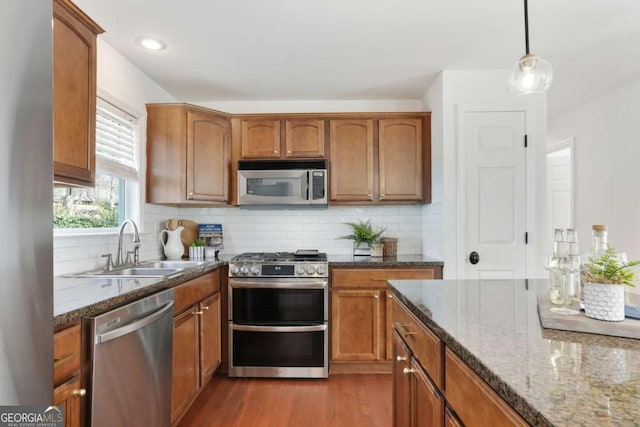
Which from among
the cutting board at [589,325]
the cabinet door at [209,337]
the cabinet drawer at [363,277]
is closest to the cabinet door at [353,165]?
the cabinet drawer at [363,277]

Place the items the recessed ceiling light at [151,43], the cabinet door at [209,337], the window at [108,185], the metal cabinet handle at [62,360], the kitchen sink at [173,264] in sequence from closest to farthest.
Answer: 1. the metal cabinet handle at [62,360]
2. the window at [108,185]
3. the recessed ceiling light at [151,43]
4. the cabinet door at [209,337]
5. the kitchen sink at [173,264]

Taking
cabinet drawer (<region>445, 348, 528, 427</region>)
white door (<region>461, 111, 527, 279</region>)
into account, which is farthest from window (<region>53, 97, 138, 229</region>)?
white door (<region>461, 111, 527, 279</region>)

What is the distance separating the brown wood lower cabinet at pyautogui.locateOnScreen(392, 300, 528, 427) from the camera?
0.75 metres

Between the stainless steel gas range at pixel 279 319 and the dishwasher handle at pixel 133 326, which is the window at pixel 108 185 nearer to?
the dishwasher handle at pixel 133 326

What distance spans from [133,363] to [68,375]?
34 cm

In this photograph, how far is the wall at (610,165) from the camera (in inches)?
124

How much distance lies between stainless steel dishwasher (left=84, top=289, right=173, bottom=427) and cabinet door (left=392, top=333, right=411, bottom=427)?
115cm

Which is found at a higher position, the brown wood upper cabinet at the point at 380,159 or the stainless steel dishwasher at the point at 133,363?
the brown wood upper cabinet at the point at 380,159

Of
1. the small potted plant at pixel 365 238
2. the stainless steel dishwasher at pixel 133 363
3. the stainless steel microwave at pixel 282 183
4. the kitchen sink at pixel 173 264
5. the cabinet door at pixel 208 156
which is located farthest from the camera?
the small potted plant at pixel 365 238

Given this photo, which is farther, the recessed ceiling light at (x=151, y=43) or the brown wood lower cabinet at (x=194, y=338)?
the recessed ceiling light at (x=151, y=43)

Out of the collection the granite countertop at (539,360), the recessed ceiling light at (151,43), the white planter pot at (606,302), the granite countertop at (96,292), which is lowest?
the granite countertop at (96,292)

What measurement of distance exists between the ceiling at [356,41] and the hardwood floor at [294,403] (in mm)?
2460

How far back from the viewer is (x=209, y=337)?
8.47 feet

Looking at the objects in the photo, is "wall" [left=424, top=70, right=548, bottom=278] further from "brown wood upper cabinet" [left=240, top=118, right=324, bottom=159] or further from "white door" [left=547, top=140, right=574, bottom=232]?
"white door" [left=547, top=140, right=574, bottom=232]
